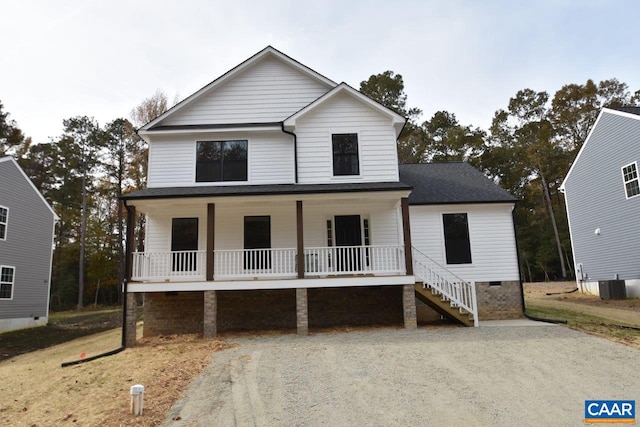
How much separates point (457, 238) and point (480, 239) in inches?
32.4

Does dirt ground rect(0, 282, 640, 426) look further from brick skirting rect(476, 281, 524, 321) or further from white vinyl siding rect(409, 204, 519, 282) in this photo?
white vinyl siding rect(409, 204, 519, 282)

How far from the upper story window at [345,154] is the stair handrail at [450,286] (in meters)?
3.54

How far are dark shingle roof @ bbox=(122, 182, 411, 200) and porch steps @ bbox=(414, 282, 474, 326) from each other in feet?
10.7

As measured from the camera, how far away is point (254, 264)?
1389 cm

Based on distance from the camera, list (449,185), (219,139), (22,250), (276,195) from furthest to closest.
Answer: (22,250) < (449,185) < (219,139) < (276,195)

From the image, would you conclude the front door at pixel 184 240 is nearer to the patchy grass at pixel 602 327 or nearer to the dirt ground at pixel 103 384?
the dirt ground at pixel 103 384

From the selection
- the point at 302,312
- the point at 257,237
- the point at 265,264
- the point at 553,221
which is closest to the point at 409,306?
the point at 302,312

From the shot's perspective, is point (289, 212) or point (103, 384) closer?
point (103, 384)

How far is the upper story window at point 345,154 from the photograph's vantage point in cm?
1423

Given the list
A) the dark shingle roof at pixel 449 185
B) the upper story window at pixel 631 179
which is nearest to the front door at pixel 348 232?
the dark shingle roof at pixel 449 185

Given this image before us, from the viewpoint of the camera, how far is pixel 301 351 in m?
9.70

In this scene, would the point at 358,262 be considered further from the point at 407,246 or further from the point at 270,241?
the point at 270,241

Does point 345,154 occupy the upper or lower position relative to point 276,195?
upper

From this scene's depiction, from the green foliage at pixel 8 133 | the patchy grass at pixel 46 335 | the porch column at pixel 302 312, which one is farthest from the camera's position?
the green foliage at pixel 8 133
